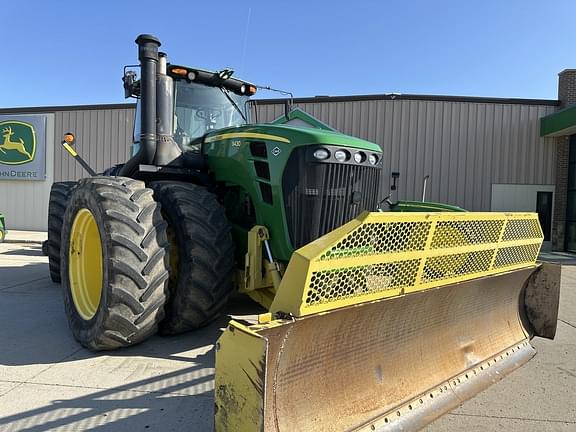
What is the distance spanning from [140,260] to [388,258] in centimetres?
184

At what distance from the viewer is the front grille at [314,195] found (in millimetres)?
3402

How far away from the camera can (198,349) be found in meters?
3.70

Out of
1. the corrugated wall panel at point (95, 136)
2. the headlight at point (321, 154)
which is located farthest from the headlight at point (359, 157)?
the corrugated wall panel at point (95, 136)

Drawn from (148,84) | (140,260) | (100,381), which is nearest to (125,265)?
(140,260)

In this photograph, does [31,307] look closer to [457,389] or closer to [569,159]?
[457,389]

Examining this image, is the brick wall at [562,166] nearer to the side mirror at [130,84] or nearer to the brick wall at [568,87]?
the brick wall at [568,87]

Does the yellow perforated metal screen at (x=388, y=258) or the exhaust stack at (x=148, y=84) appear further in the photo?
the exhaust stack at (x=148, y=84)

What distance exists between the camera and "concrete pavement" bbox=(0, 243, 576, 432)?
256cm

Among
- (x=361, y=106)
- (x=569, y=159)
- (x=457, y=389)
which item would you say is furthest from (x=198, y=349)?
(x=569, y=159)

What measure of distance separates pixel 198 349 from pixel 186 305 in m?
0.43

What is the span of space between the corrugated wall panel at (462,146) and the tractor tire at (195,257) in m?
12.0

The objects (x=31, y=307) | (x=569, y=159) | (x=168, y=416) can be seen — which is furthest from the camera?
(x=569, y=159)

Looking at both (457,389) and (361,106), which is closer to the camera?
(457,389)

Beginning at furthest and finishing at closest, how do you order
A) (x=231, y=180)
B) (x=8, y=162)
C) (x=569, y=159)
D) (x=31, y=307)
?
1. (x=8, y=162)
2. (x=569, y=159)
3. (x=31, y=307)
4. (x=231, y=180)
